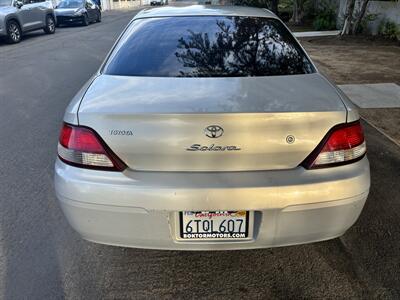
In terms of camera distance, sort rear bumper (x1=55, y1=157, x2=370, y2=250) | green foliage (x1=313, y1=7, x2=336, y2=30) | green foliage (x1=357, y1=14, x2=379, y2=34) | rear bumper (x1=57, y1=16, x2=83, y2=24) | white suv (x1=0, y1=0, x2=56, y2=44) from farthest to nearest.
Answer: rear bumper (x1=57, y1=16, x2=83, y2=24)
green foliage (x1=313, y1=7, x2=336, y2=30)
green foliage (x1=357, y1=14, x2=379, y2=34)
white suv (x1=0, y1=0, x2=56, y2=44)
rear bumper (x1=55, y1=157, x2=370, y2=250)

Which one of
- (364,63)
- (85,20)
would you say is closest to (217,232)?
(364,63)

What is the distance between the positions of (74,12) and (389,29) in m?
15.0

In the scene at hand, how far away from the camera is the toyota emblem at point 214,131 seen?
2086mm

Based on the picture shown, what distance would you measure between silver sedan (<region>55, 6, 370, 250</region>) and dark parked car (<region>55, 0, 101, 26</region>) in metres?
20.3

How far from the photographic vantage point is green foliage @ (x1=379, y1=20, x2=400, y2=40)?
40.3 ft

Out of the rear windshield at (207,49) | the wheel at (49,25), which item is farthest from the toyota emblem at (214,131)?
the wheel at (49,25)

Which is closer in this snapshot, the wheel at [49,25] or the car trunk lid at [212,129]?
the car trunk lid at [212,129]

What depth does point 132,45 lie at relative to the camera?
3.10 metres

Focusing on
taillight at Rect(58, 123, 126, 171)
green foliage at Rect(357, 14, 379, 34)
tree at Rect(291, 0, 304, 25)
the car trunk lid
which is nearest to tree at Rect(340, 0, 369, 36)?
green foliage at Rect(357, 14, 379, 34)

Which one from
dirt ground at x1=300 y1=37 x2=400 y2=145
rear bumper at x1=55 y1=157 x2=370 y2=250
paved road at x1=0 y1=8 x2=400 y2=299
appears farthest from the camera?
dirt ground at x1=300 y1=37 x2=400 y2=145

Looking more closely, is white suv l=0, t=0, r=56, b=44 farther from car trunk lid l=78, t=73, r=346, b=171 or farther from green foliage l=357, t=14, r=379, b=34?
car trunk lid l=78, t=73, r=346, b=171

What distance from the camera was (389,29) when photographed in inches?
498

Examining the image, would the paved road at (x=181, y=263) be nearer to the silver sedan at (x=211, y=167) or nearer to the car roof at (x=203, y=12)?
the silver sedan at (x=211, y=167)

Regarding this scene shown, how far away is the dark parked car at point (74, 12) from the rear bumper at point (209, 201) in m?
20.5
